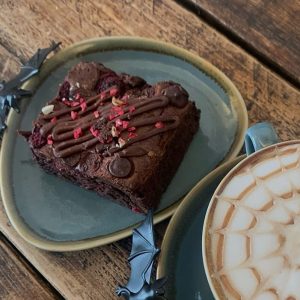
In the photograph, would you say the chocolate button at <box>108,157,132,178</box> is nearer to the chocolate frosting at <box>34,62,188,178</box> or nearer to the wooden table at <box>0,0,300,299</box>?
the chocolate frosting at <box>34,62,188,178</box>

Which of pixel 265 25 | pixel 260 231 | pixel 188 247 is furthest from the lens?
pixel 265 25

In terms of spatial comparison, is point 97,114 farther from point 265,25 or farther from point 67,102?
point 265,25

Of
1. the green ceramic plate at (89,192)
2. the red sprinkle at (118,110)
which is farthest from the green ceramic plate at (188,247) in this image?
the red sprinkle at (118,110)

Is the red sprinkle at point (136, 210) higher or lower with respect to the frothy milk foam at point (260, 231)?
lower

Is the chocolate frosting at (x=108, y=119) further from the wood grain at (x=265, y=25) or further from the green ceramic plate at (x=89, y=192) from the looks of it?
the wood grain at (x=265, y=25)

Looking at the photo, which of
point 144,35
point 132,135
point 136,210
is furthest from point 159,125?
point 144,35

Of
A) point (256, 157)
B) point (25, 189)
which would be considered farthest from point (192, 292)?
point (25, 189)
